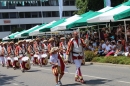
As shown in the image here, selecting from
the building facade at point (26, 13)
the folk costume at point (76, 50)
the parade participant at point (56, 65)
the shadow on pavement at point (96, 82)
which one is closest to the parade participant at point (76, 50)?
the folk costume at point (76, 50)

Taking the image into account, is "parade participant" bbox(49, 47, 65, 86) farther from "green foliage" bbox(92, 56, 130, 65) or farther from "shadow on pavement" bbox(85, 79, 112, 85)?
"green foliage" bbox(92, 56, 130, 65)

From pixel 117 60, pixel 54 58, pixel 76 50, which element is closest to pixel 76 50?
pixel 76 50

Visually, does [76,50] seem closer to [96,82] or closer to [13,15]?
[96,82]

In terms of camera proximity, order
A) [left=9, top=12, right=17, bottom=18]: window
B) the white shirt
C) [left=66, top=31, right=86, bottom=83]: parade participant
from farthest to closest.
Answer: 1. [left=9, top=12, right=17, bottom=18]: window
2. [left=66, top=31, right=86, bottom=83]: parade participant
3. the white shirt

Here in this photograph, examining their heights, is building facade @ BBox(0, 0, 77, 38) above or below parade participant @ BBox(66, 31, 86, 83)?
above

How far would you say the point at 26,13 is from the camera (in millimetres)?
70938

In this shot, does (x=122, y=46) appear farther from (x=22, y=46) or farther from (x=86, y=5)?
(x=86, y=5)

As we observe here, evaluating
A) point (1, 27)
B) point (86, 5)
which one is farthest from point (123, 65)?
point (1, 27)

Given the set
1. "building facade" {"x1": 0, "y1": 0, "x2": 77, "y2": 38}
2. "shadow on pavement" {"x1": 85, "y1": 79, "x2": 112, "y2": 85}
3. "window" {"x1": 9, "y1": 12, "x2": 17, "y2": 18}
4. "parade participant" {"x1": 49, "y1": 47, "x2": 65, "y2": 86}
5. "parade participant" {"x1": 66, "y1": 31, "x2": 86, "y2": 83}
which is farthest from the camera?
"window" {"x1": 9, "y1": 12, "x2": 17, "y2": 18}

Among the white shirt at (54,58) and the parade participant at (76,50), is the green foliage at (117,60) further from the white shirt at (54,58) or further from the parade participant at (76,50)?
the white shirt at (54,58)

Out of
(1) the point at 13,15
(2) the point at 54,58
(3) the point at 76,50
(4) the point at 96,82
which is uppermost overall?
(1) the point at 13,15

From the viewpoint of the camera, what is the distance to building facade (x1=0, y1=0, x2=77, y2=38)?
225ft

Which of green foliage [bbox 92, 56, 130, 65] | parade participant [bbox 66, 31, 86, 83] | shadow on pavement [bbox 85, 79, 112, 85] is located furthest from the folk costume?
green foliage [bbox 92, 56, 130, 65]

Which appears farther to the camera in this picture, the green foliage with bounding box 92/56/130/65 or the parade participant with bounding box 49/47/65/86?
the green foliage with bounding box 92/56/130/65
